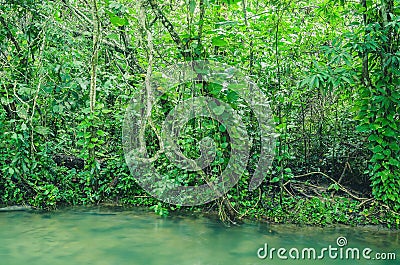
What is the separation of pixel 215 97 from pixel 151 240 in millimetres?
1530

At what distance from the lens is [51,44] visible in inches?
191

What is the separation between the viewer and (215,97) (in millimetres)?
4129

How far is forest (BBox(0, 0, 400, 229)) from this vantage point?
4.15m

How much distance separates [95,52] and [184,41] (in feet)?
3.13

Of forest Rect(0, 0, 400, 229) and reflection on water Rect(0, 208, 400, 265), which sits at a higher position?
forest Rect(0, 0, 400, 229)

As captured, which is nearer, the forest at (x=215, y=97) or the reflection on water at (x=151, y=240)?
the reflection on water at (x=151, y=240)

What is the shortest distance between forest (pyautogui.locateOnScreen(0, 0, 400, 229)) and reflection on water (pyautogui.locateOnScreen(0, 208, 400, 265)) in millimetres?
266

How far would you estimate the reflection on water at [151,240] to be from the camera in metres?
3.55

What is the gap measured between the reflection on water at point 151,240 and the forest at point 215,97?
0.27 m

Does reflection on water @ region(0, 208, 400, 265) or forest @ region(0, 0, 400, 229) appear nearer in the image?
reflection on water @ region(0, 208, 400, 265)

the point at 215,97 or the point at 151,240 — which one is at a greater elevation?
the point at 215,97

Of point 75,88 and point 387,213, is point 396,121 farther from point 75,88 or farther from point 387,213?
point 75,88

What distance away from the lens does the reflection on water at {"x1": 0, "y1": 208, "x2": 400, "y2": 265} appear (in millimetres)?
3553

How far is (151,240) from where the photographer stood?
13.3ft
